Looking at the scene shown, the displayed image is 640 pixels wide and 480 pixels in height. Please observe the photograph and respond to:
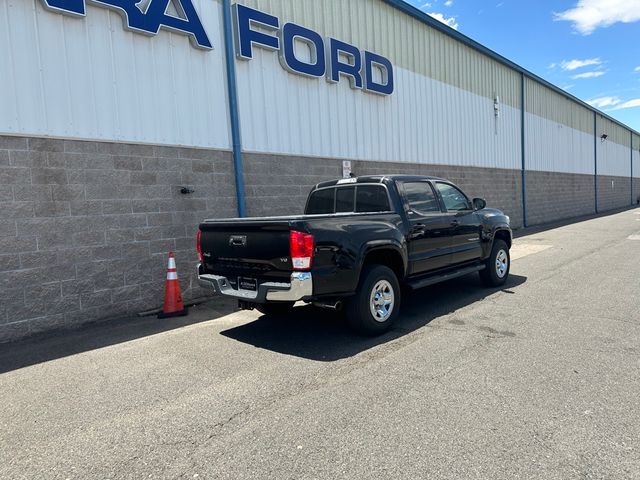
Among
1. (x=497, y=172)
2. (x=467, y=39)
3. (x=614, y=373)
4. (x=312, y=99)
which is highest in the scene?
(x=467, y=39)

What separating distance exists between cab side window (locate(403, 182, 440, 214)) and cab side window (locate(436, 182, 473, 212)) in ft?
0.90

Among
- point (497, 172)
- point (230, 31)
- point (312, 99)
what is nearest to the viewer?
point (230, 31)

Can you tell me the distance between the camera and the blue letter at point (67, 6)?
6012 millimetres

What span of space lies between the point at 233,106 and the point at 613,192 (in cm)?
3593

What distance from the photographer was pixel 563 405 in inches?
132

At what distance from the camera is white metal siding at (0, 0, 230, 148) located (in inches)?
230

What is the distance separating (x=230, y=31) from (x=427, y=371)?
6998 millimetres

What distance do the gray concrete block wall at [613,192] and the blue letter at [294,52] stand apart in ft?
94.7

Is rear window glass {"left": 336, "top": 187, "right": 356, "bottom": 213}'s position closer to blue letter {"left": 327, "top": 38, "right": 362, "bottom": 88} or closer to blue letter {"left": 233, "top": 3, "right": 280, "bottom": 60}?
blue letter {"left": 233, "top": 3, "right": 280, "bottom": 60}

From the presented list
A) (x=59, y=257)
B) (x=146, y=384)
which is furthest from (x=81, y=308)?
(x=146, y=384)

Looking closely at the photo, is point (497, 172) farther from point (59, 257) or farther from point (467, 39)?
point (59, 257)

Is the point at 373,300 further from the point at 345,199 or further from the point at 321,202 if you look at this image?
the point at 321,202

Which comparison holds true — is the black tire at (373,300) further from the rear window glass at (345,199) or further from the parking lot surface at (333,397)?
the rear window glass at (345,199)

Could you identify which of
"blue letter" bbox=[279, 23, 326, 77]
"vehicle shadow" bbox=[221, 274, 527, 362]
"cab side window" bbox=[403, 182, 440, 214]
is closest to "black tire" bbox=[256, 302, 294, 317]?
"vehicle shadow" bbox=[221, 274, 527, 362]
